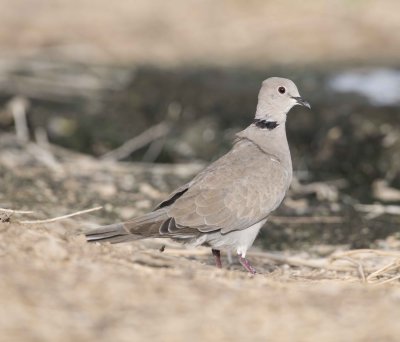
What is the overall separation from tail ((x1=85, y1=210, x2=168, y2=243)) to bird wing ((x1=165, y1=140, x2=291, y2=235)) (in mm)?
68

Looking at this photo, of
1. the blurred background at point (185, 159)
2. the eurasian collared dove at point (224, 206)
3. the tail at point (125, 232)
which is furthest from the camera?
the eurasian collared dove at point (224, 206)

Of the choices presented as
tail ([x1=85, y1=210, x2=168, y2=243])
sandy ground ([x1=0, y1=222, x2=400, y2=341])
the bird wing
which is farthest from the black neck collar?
sandy ground ([x1=0, y1=222, x2=400, y2=341])

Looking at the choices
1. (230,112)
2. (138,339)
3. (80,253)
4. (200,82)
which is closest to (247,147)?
(80,253)

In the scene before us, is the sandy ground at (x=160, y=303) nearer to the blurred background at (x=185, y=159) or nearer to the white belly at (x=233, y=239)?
the blurred background at (x=185, y=159)

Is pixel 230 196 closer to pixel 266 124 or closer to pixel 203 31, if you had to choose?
pixel 266 124

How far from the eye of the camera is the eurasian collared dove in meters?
5.09

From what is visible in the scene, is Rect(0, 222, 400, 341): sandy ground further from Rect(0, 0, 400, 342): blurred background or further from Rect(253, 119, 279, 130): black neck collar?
Rect(253, 119, 279, 130): black neck collar

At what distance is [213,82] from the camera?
35.2ft

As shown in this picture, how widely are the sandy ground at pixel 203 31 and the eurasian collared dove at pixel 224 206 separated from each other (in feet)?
20.4

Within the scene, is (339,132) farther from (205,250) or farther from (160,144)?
(205,250)

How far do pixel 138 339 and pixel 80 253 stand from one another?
106cm

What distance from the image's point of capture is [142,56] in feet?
39.8

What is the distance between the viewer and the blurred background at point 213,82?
8398mm

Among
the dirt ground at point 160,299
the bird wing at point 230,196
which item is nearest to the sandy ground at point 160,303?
the dirt ground at point 160,299
